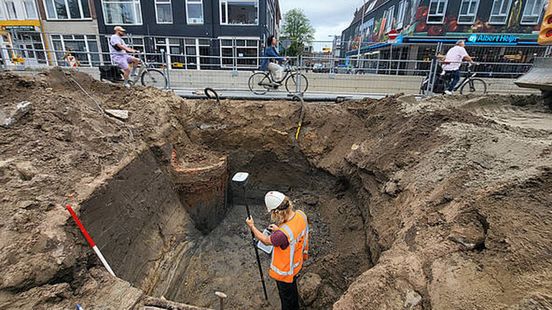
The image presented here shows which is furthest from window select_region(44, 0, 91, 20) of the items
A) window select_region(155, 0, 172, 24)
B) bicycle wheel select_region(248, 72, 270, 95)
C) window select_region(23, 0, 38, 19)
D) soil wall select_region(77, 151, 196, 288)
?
soil wall select_region(77, 151, 196, 288)

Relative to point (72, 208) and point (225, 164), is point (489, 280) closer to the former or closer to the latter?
point (72, 208)

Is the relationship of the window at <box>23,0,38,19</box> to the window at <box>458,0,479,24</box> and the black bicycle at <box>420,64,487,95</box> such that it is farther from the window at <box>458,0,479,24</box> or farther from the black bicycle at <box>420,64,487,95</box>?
the window at <box>458,0,479,24</box>

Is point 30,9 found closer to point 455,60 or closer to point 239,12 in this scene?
point 239,12

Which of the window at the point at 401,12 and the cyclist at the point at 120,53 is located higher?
the window at the point at 401,12

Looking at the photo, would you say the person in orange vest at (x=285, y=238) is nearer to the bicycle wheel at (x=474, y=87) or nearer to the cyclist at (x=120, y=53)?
the cyclist at (x=120, y=53)

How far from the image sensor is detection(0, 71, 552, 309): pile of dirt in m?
2.34

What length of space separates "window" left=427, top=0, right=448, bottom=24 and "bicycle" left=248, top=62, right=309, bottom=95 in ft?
55.0

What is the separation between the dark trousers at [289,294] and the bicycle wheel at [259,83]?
6.65 m

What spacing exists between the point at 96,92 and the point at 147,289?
177 inches

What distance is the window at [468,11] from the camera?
1988 centimetres

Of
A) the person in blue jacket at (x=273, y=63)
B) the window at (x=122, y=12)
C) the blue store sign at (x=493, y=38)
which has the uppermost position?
the window at (x=122, y=12)

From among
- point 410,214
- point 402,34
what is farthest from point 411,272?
point 402,34

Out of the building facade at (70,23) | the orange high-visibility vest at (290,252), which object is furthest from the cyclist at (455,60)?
the building facade at (70,23)

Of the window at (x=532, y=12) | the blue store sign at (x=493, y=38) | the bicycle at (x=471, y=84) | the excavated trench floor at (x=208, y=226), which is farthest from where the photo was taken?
the blue store sign at (x=493, y=38)
